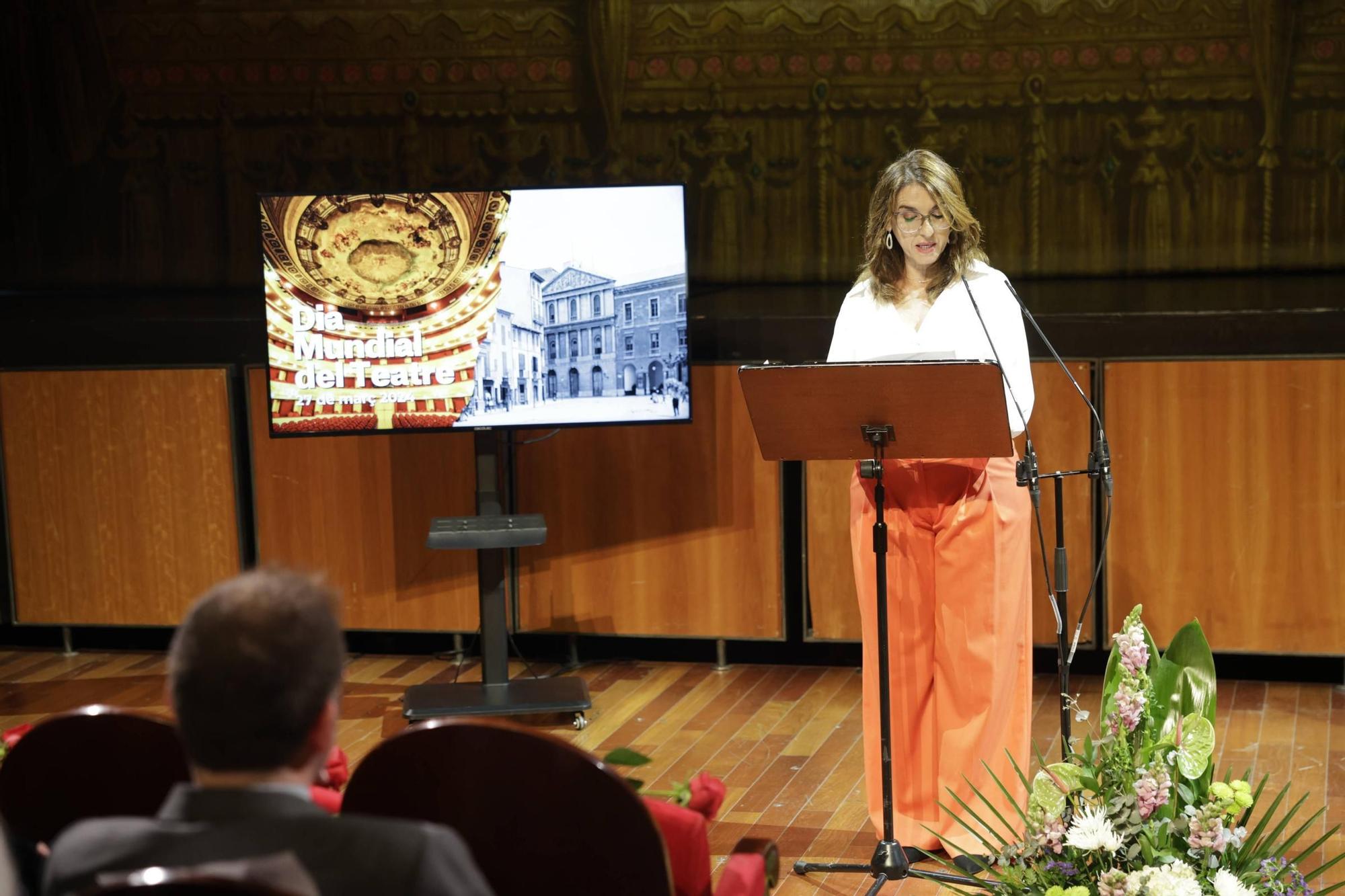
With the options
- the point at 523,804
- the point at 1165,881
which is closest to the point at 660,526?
the point at 1165,881

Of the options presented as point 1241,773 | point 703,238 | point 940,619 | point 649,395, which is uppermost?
point 703,238

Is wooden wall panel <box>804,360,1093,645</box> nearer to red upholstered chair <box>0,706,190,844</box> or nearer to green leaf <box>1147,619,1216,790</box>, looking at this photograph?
green leaf <box>1147,619,1216,790</box>

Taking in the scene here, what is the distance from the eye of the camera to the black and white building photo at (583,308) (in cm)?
459

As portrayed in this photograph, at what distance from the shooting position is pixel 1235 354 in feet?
16.0

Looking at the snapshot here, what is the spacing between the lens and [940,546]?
3492mm

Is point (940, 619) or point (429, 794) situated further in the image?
point (940, 619)

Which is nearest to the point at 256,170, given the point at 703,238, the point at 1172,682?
the point at 703,238

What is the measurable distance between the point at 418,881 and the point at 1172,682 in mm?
1568

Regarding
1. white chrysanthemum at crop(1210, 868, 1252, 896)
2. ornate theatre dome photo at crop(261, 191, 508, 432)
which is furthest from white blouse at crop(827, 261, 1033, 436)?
ornate theatre dome photo at crop(261, 191, 508, 432)

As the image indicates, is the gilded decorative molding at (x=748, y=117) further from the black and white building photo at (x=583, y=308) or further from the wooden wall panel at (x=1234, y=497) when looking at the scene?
the black and white building photo at (x=583, y=308)

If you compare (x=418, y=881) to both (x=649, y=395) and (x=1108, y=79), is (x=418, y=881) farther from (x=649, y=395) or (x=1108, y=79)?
(x=1108, y=79)

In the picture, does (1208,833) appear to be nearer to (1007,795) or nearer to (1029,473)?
(1007,795)

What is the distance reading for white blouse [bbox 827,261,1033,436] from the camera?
335 centimetres

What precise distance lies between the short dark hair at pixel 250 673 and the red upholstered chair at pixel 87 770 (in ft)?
1.45
